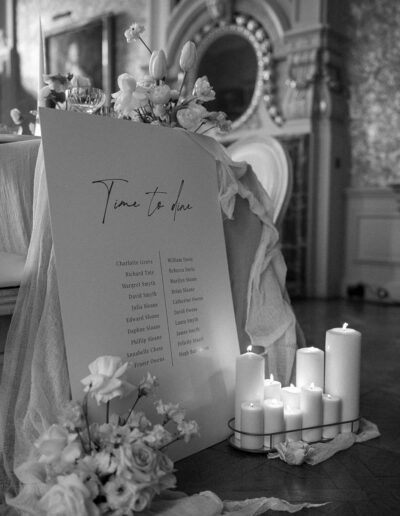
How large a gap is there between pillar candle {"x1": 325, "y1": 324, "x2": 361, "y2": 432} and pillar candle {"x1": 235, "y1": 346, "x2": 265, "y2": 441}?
0.24 meters

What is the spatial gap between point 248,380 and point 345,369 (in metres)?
0.31

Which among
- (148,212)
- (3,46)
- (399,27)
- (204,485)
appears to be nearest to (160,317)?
(148,212)

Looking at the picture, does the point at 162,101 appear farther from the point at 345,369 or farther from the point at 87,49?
the point at 87,49

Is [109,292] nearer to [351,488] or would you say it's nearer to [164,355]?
[164,355]

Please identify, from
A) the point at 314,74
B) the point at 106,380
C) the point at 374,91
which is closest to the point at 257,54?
the point at 314,74

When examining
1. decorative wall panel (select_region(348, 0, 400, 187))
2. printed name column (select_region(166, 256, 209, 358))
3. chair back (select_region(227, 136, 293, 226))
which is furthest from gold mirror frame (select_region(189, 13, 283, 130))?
printed name column (select_region(166, 256, 209, 358))

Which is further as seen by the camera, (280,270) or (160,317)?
(280,270)

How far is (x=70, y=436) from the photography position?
1.11 m

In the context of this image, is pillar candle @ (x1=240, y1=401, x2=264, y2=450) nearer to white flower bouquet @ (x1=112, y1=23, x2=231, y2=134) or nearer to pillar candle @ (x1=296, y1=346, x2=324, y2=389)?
pillar candle @ (x1=296, y1=346, x2=324, y2=389)

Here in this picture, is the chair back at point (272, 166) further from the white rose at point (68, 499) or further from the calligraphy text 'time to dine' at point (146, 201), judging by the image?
the white rose at point (68, 499)

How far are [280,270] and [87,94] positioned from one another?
0.81m

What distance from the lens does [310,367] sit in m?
1.73

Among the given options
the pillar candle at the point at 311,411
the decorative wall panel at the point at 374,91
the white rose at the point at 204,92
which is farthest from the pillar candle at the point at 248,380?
the decorative wall panel at the point at 374,91

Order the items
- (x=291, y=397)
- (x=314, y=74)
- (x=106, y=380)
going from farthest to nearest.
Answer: (x=314, y=74) → (x=291, y=397) → (x=106, y=380)
